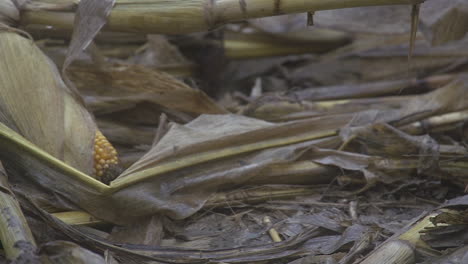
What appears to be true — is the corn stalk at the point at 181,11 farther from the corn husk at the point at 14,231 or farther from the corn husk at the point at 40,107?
the corn husk at the point at 14,231

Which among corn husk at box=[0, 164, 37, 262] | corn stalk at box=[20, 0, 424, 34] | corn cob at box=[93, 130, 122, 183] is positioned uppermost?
corn stalk at box=[20, 0, 424, 34]

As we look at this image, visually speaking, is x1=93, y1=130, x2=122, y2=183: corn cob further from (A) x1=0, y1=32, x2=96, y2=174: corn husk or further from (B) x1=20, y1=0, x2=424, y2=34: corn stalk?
(B) x1=20, y1=0, x2=424, y2=34: corn stalk

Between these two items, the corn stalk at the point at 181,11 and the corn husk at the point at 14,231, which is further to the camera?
the corn stalk at the point at 181,11

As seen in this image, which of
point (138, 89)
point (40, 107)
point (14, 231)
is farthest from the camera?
point (138, 89)

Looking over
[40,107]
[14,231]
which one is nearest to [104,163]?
[40,107]

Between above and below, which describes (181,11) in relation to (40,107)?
above

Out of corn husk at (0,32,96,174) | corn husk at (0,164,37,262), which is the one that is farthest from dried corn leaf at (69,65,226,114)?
corn husk at (0,164,37,262)

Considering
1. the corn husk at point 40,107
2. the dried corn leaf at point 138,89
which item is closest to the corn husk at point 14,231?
the corn husk at point 40,107

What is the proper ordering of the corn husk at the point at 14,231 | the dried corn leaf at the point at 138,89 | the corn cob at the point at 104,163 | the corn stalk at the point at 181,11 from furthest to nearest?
1. the dried corn leaf at the point at 138,89
2. the corn cob at the point at 104,163
3. the corn stalk at the point at 181,11
4. the corn husk at the point at 14,231

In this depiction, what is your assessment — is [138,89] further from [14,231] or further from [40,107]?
[14,231]

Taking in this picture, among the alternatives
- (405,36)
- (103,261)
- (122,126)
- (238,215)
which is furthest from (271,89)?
(103,261)
